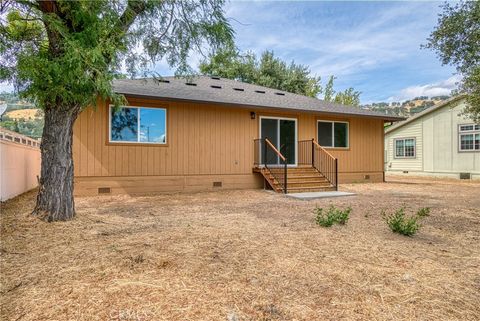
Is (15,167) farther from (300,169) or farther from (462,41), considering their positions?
(462,41)

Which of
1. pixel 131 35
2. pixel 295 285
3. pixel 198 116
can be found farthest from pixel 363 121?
pixel 295 285

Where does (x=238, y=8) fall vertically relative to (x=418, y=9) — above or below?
below

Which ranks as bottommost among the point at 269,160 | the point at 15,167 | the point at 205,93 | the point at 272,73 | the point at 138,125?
the point at 15,167

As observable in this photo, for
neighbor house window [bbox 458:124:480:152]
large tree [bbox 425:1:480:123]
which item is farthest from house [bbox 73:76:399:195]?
neighbor house window [bbox 458:124:480:152]

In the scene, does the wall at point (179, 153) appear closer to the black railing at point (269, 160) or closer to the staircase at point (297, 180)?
the black railing at point (269, 160)

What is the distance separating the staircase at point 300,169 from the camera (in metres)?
8.19

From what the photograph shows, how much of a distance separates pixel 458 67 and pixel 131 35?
7170mm

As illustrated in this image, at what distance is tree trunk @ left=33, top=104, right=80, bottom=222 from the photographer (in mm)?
4199

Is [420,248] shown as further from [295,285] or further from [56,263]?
[56,263]

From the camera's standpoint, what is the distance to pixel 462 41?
659 centimetres

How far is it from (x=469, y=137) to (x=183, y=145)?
13.1 meters

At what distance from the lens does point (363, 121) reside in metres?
11.2

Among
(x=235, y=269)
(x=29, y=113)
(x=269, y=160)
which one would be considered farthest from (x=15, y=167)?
(x=269, y=160)

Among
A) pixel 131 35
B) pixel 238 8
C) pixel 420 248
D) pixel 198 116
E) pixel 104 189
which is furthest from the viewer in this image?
pixel 198 116
